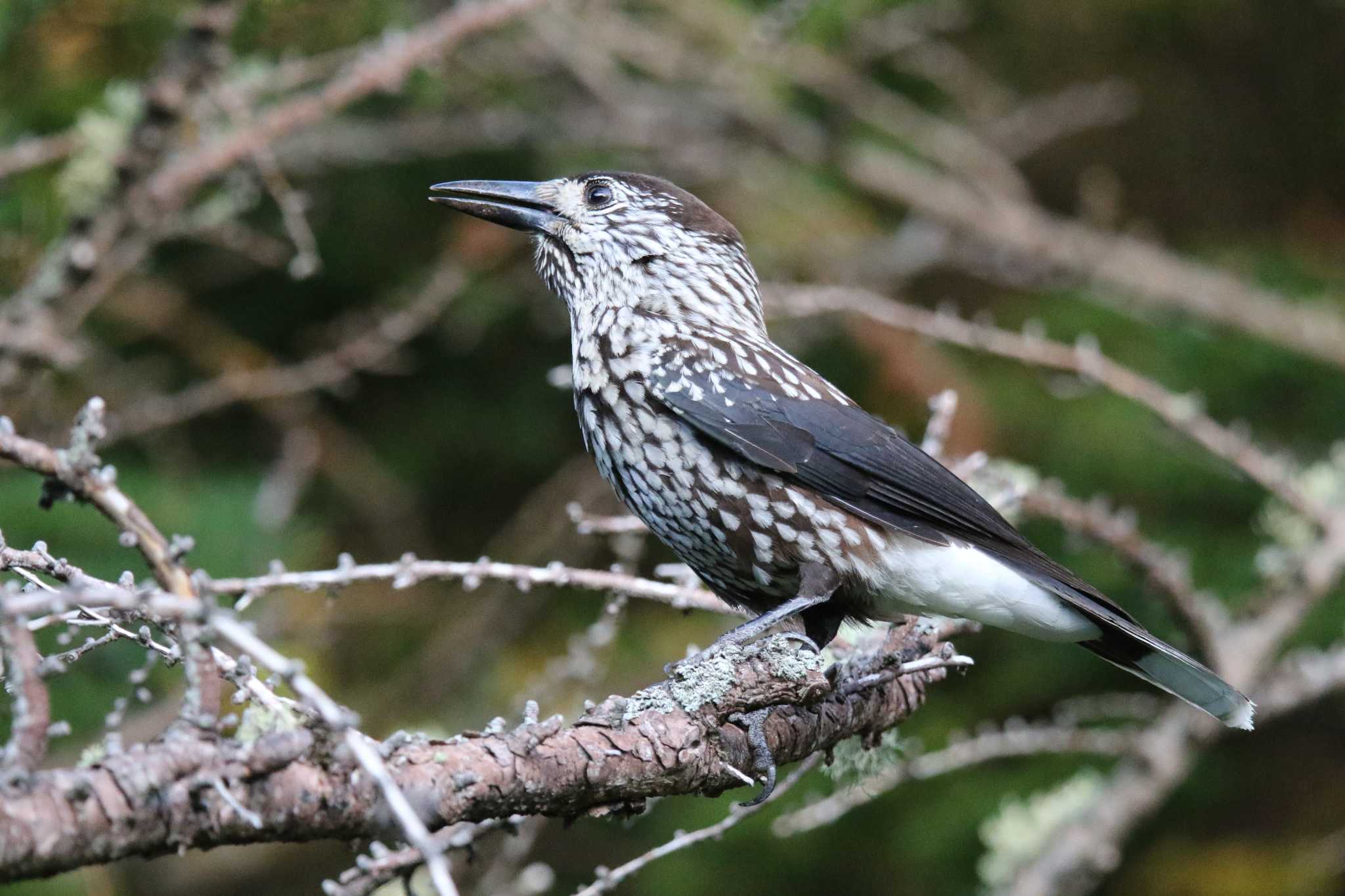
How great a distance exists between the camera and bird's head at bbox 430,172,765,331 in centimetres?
358

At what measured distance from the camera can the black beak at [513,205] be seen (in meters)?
3.62

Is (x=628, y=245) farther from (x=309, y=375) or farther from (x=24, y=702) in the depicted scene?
(x=24, y=702)

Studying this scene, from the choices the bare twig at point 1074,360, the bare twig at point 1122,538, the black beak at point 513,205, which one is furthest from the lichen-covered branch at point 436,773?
the black beak at point 513,205

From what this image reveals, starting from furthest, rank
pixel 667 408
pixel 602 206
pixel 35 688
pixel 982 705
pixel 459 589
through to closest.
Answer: pixel 459 589
pixel 982 705
pixel 602 206
pixel 667 408
pixel 35 688

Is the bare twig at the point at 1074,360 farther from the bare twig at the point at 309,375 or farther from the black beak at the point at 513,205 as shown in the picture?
the bare twig at the point at 309,375

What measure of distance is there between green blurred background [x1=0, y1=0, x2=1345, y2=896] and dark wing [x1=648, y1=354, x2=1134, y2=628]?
4.45 feet

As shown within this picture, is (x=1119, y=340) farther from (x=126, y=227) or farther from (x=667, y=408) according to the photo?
(x=126, y=227)

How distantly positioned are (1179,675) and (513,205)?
6.46 feet

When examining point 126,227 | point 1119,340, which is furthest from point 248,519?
point 1119,340

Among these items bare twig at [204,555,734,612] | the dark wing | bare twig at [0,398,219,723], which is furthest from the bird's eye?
bare twig at [0,398,219,723]

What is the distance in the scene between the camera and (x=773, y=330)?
17.1ft

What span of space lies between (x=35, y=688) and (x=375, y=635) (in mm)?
4493

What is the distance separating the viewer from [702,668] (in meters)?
2.22

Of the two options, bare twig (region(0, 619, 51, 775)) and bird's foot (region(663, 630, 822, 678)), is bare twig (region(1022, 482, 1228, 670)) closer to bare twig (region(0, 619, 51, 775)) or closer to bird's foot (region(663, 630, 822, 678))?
bird's foot (region(663, 630, 822, 678))
